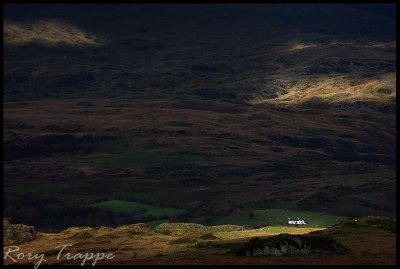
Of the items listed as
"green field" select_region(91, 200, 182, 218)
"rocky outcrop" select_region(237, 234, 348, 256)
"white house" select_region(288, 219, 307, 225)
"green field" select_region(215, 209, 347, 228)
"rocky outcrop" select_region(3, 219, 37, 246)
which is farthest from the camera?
"green field" select_region(91, 200, 182, 218)

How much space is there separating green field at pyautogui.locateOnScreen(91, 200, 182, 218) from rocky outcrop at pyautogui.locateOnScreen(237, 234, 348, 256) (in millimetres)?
82547

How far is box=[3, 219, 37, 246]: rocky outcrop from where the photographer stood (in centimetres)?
7981

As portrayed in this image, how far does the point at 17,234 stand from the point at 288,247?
34.7 m

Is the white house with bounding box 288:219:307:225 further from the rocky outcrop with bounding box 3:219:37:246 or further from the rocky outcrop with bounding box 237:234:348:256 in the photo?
the rocky outcrop with bounding box 237:234:348:256

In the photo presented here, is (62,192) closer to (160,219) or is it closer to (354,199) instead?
(160,219)

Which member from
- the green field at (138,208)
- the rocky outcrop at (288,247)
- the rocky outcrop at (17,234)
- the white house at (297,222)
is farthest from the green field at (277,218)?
the rocky outcrop at (288,247)

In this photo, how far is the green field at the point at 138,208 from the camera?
141375 millimetres

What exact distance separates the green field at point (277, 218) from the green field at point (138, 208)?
1100cm

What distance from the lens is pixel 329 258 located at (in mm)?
53969

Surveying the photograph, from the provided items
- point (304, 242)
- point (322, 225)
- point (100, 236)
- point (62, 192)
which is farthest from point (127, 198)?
point (304, 242)

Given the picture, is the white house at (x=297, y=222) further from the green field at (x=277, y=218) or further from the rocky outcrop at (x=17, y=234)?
the rocky outcrop at (x=17, y=234)

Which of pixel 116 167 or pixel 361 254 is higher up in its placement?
pixel 361 254

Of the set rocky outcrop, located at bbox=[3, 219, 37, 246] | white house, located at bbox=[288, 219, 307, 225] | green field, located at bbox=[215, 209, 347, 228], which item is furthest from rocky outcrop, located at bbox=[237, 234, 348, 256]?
green field, located at bbox=[215, 209, 347, 228]
